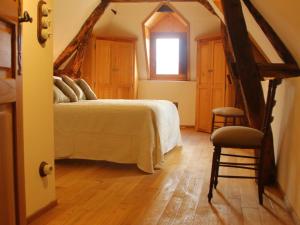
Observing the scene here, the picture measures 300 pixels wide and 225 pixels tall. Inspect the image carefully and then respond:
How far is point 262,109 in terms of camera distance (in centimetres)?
321

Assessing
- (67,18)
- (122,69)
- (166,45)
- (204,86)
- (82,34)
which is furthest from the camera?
(166,45)

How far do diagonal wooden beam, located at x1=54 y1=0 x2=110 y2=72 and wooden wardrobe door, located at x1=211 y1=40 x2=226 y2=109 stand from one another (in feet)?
6.81

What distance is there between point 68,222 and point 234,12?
204 cm

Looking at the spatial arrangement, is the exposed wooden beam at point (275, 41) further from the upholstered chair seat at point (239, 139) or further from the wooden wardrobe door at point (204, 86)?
the wooden wardrobe door at point (204, 86)

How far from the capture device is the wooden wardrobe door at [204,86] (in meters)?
6.80

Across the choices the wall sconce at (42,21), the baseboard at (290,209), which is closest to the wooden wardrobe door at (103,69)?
the wall sconce at (42,21)

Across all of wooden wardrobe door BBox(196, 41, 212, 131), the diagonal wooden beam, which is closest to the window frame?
wooden wardrobe door BBox(196, 41, 212, 131)

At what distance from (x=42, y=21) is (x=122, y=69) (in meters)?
4.95

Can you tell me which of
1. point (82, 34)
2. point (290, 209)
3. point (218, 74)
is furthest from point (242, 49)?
point (82, 34)

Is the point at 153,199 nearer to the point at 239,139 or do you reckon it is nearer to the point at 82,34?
the point at 239,139

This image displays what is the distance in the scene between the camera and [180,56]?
297 inches

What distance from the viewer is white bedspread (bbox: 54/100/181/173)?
12.6ft

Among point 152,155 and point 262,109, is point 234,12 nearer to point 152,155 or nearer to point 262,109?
point 262,109

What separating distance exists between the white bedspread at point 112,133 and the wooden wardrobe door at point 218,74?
2.73 meters
